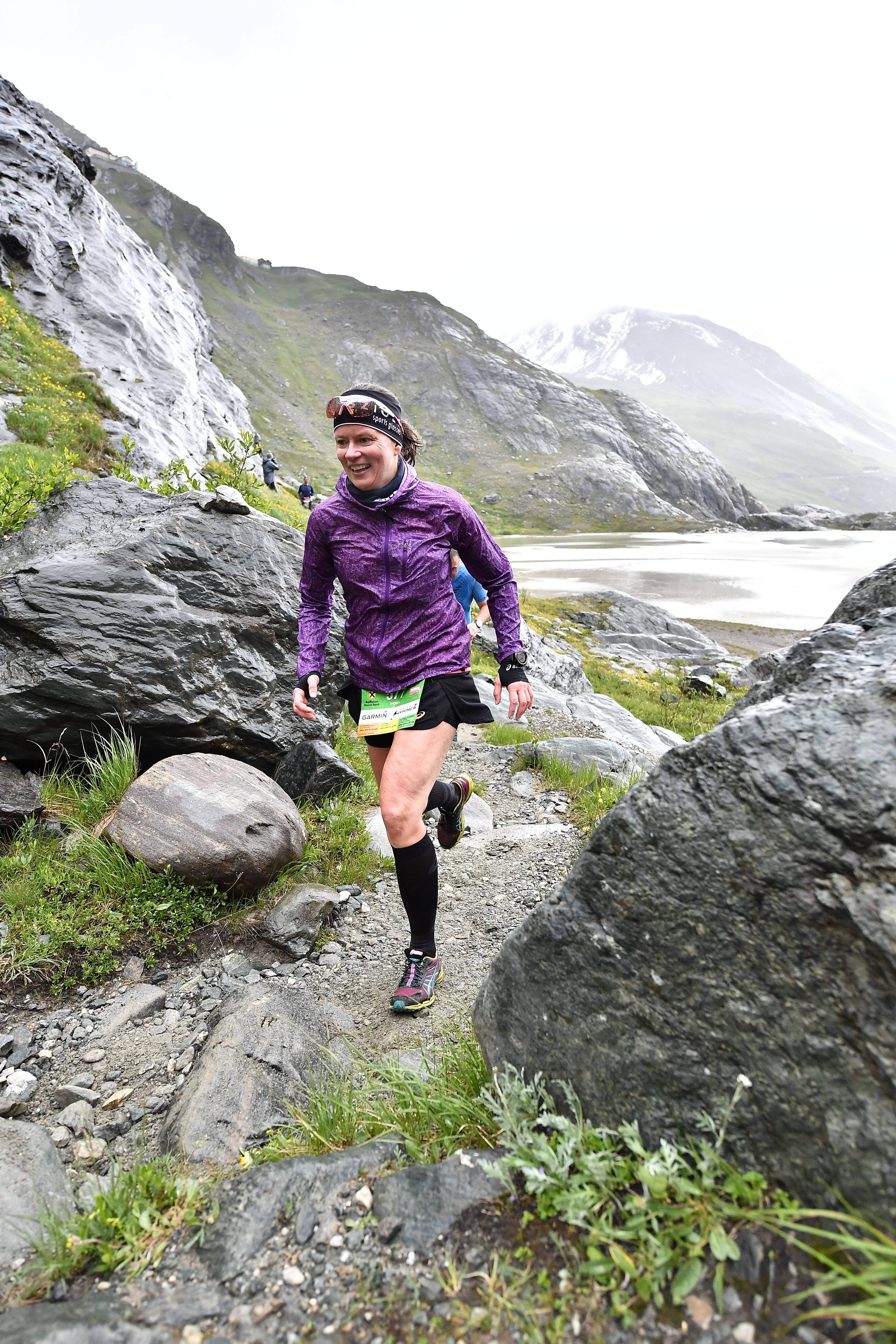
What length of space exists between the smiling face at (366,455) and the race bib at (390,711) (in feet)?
4.12

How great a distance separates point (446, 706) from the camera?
3846mm

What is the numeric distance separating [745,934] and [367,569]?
2.75 m

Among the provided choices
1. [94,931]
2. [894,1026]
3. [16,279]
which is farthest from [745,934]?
Answer: [16,279]

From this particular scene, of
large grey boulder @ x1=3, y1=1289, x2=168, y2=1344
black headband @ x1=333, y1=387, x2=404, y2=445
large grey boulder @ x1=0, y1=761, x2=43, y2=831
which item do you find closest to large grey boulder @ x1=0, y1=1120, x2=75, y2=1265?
large grey boulder @ x1=3, y1=1289, x2=168, y2=1344

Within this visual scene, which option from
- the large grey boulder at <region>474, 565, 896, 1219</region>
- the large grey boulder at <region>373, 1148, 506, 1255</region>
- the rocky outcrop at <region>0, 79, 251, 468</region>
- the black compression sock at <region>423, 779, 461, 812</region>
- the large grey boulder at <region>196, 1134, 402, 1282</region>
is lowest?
A: the large grey boulder at <region>196, 1134, 402, 1282</region>

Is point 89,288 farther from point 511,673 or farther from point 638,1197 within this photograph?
point 638,1197

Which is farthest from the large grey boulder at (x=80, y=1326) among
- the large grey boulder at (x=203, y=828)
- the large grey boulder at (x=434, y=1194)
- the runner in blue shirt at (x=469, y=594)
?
the runner in blue shirt at (x=469, y=594)

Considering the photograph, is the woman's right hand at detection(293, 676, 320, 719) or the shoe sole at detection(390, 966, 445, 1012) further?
the woman's right hand at detection(293, 676, 320, 719)

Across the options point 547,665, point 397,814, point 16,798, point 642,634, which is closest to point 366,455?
point 397,814

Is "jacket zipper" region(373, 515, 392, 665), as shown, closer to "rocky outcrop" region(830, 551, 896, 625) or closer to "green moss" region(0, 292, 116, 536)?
"rocky outcrop" region(830, 551, 896, 625)

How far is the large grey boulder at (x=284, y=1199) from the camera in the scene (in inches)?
82.6

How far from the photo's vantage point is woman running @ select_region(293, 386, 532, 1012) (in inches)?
147

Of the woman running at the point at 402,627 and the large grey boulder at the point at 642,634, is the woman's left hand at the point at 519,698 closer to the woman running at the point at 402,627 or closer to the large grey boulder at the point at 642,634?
the woman running at the point at 402,627

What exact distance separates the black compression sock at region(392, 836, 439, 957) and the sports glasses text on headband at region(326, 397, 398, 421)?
2.57 metres
